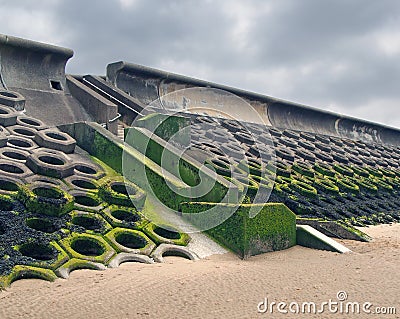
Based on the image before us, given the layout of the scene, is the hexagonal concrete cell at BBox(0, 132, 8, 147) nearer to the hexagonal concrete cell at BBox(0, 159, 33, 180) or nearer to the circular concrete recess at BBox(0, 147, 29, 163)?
the circular concrete recess at BBox(0, 147, 29, 163)

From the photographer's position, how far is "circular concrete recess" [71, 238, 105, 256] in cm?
557

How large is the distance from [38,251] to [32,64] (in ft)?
24.9

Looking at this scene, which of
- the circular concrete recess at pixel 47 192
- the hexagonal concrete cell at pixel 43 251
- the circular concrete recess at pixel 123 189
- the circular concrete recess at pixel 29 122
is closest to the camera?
the hexagonal concrete cell at pixel 43 251

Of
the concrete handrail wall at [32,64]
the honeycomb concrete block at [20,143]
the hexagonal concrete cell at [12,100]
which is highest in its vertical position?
the concrete handrail wall at [32,64]

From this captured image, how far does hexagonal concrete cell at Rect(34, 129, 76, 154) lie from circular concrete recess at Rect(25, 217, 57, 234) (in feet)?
8.34

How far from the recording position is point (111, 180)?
7430 millimetres

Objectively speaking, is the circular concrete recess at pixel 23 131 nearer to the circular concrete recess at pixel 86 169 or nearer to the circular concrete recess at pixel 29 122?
the circular concrete recess at pixel 29 122

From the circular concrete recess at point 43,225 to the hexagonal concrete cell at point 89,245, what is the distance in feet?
1.06

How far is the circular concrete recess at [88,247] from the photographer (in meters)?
5.57

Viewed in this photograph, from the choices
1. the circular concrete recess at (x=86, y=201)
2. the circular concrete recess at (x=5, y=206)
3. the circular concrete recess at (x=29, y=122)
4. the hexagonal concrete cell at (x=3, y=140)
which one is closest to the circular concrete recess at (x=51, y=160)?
the hexagonal concrete cell at (x=3, y=140)

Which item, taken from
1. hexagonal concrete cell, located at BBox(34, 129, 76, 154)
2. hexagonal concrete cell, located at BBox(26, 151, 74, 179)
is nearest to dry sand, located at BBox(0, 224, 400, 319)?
hexagonal concrete cell, located at BBox(26, 151, 74, 179)

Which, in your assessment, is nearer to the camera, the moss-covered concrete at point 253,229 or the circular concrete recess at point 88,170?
the moss-covered concrete at point 253,229

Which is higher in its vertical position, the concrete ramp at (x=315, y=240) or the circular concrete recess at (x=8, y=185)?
A: the circular concrete recess at (x=8, y=185)

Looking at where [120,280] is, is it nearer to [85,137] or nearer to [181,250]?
[181,250]
